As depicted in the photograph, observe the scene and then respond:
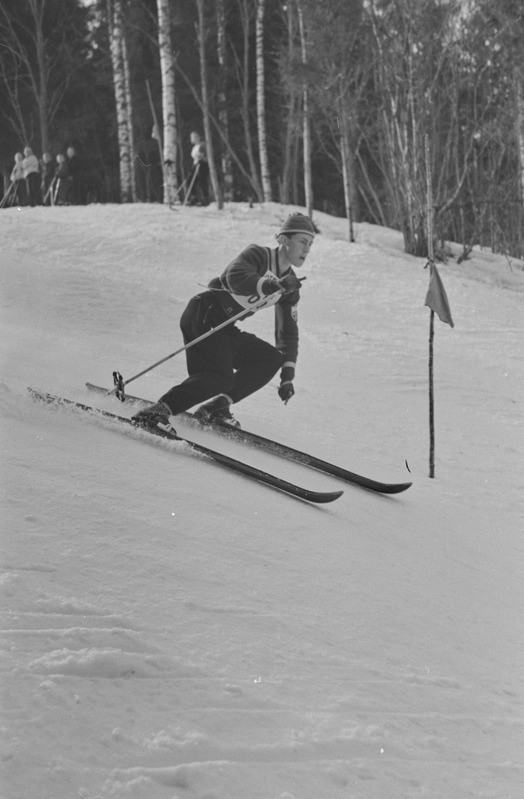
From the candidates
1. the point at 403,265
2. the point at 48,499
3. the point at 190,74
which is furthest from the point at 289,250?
the point at 190,74

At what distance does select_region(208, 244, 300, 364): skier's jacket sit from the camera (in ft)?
15.0

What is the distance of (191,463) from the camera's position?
151 inches

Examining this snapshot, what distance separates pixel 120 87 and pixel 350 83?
515cm

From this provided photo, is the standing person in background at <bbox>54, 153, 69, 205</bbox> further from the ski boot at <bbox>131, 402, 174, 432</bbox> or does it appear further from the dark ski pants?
the ski boot at <bbox>131, 402, 174, 432</bbox>

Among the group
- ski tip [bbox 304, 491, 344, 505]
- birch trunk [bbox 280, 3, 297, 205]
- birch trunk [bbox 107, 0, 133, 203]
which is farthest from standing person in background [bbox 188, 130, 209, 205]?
ski tip [bbox 304, 491, 344, 505]

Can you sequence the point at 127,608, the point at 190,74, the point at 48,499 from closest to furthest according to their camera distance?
the point at 127,608
the point at 48,499
the point at 190,74

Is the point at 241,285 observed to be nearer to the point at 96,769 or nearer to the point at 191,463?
the point at 191,463

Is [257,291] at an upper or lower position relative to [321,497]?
upper

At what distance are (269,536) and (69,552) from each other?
0.88 metres

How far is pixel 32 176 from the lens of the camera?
15.4 meters

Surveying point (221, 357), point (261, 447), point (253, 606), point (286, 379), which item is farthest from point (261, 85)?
point (253, 606)

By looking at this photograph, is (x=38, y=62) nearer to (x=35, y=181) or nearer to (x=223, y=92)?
(x=35, y=181)

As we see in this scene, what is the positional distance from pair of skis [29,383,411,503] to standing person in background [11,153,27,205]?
10.1 metres

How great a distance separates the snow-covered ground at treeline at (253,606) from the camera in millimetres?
1725
